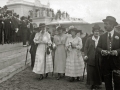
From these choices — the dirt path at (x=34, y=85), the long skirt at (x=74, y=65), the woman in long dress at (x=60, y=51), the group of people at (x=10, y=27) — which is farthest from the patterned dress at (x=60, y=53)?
the group of people at (x=10, y=27)

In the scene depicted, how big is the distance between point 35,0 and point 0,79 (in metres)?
55.6

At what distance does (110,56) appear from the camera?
429cm

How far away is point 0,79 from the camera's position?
6441 mm

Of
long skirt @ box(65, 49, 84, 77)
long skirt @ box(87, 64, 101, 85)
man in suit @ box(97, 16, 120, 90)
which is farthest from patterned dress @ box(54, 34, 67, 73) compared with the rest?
man in suit @ box(97, 16, 120, 90)

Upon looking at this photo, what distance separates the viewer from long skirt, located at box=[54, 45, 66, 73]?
7574mm

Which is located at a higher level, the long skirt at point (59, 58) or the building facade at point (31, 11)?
the building facade at point (31, 11)

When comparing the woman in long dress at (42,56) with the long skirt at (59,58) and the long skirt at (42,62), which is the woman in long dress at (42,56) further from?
the long skirt at (59,58)

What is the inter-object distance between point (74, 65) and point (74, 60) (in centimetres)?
17

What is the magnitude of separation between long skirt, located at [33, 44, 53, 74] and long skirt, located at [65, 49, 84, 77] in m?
0.67

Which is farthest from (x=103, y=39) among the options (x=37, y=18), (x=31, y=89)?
(x=37, y=18)

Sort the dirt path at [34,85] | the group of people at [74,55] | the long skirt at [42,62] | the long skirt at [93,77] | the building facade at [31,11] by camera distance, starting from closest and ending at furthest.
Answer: the group of people at [74,55]
the dirt path at [34,85]
the long skirt at [93,77]
the long skirt at [42,62]
the building facade at [31,11]

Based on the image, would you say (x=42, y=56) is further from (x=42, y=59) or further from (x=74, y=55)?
(x=74, y=55)

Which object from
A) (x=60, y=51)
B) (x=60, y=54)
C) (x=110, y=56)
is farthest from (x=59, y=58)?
(x=110, y=56)

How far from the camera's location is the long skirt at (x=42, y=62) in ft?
23.3
